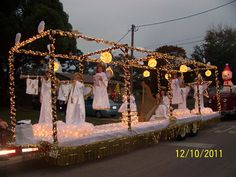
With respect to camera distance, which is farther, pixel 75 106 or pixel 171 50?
pixel 171 50

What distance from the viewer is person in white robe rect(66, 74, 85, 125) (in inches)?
372

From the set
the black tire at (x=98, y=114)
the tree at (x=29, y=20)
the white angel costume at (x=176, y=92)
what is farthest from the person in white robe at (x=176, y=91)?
the tree at (x=29, y=20)

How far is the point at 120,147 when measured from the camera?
9617 millimetres

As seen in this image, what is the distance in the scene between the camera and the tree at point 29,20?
23.2m

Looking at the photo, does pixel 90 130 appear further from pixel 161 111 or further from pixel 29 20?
pixel 29 20

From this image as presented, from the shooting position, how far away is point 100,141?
28.6ft

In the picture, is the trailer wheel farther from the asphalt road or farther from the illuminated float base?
the asphalt road

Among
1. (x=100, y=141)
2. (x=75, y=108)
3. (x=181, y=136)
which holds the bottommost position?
(x=181, y=136)

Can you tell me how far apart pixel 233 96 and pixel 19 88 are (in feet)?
64.2

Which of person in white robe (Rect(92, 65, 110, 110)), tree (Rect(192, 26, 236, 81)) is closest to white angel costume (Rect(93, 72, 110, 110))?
person in white robe (Rect(92, 65, 110, 110))

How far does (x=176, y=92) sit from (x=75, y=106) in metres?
7.31

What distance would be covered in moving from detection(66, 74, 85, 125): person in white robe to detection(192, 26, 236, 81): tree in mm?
29685

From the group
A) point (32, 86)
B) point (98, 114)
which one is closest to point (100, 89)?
point (32, 86)

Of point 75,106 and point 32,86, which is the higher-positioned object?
point 32,86
